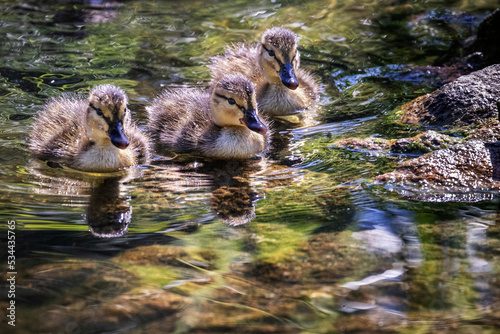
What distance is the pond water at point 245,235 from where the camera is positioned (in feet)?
9.80

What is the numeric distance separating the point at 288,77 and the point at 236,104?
123cm

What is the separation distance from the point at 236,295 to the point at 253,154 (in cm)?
274

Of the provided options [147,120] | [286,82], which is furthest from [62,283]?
[286,82]

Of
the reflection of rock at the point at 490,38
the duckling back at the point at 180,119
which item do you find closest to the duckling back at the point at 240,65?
the duckling back at the point at 180,119

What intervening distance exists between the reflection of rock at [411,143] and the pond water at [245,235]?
15 cm

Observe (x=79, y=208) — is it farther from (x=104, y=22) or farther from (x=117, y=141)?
(x=104, y=22)

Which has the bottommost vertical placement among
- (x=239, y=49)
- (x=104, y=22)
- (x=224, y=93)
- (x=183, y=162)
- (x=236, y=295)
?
(x=236, y=295)

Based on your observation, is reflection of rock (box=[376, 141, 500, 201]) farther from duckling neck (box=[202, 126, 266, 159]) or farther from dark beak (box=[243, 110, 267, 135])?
duckling neck (box=[202, 126, 266, 159])

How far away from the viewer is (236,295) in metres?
A: 3.15

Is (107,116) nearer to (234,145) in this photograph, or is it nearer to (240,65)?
(234,145)

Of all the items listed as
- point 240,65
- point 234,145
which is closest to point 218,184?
point 234,145

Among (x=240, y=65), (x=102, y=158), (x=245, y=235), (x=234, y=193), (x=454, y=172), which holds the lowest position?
(x=245, y=235)

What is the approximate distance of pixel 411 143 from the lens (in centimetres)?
523

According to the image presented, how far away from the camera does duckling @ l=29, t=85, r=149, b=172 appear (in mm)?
5230
